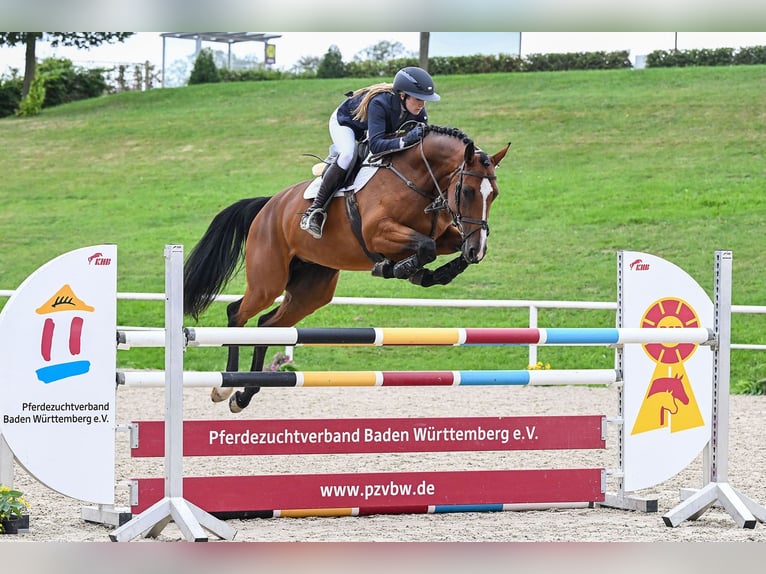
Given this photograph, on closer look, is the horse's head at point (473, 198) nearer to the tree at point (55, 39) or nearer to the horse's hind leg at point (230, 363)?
the horse's hind leg at point (230, 363)

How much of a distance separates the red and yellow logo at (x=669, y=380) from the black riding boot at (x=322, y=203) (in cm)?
150

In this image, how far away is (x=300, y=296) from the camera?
5.22 meters

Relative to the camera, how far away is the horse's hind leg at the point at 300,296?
5145mm

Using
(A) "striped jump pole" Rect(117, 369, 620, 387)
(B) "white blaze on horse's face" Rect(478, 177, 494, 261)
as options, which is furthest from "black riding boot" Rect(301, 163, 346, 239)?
(A) "striped jump pole" Rect(117, 369, 620, 387)

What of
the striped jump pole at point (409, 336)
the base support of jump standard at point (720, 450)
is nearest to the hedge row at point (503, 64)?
the base support of jump standard at point (720, 450)

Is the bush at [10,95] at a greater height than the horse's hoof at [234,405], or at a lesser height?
greater

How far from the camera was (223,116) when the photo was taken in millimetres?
19969

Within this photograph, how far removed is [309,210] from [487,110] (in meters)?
14.0

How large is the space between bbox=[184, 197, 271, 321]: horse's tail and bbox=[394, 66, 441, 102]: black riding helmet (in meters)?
1.18

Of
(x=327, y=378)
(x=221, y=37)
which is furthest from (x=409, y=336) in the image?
(x=221, y=37)

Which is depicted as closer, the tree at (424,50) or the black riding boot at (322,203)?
the black riding boot at (322,203)

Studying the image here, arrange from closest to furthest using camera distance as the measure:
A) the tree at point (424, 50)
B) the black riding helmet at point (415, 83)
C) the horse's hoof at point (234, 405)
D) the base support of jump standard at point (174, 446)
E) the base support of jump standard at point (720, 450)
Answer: the base support of jump standard at point (174, 446) < the base support of jump standard at point (720, 450) < the black riding helmet at point (415, 83) < the horse's hoof at point (234, 405) < the tree at point (424, 50)

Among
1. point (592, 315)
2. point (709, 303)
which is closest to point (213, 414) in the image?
point (709, 303)
